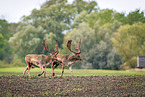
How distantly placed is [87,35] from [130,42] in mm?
10892

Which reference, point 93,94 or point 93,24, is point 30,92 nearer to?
point 93,94

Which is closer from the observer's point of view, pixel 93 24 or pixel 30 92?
pixel 30 92

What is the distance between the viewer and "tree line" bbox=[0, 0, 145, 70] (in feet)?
182

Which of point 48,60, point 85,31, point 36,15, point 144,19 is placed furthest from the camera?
point 36,15

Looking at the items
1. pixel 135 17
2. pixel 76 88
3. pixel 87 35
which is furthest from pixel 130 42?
pixel 76 88

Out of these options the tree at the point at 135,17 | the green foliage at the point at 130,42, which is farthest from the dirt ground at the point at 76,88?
the tree at the point at 135,17

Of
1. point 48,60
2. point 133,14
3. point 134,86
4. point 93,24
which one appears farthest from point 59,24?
point 134,86

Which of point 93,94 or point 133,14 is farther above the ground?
point 133,14

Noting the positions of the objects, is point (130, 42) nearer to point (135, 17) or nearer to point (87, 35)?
point (87, 35)

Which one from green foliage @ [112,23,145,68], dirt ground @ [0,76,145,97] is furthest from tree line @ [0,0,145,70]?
dirt ground @ [0,76,145,97]

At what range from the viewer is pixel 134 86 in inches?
661

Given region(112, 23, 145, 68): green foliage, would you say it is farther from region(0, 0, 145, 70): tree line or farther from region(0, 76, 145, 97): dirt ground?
region(0, 76, 145, 97): dirt ground

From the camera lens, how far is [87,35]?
61.9m

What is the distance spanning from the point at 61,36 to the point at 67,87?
5778 cm
